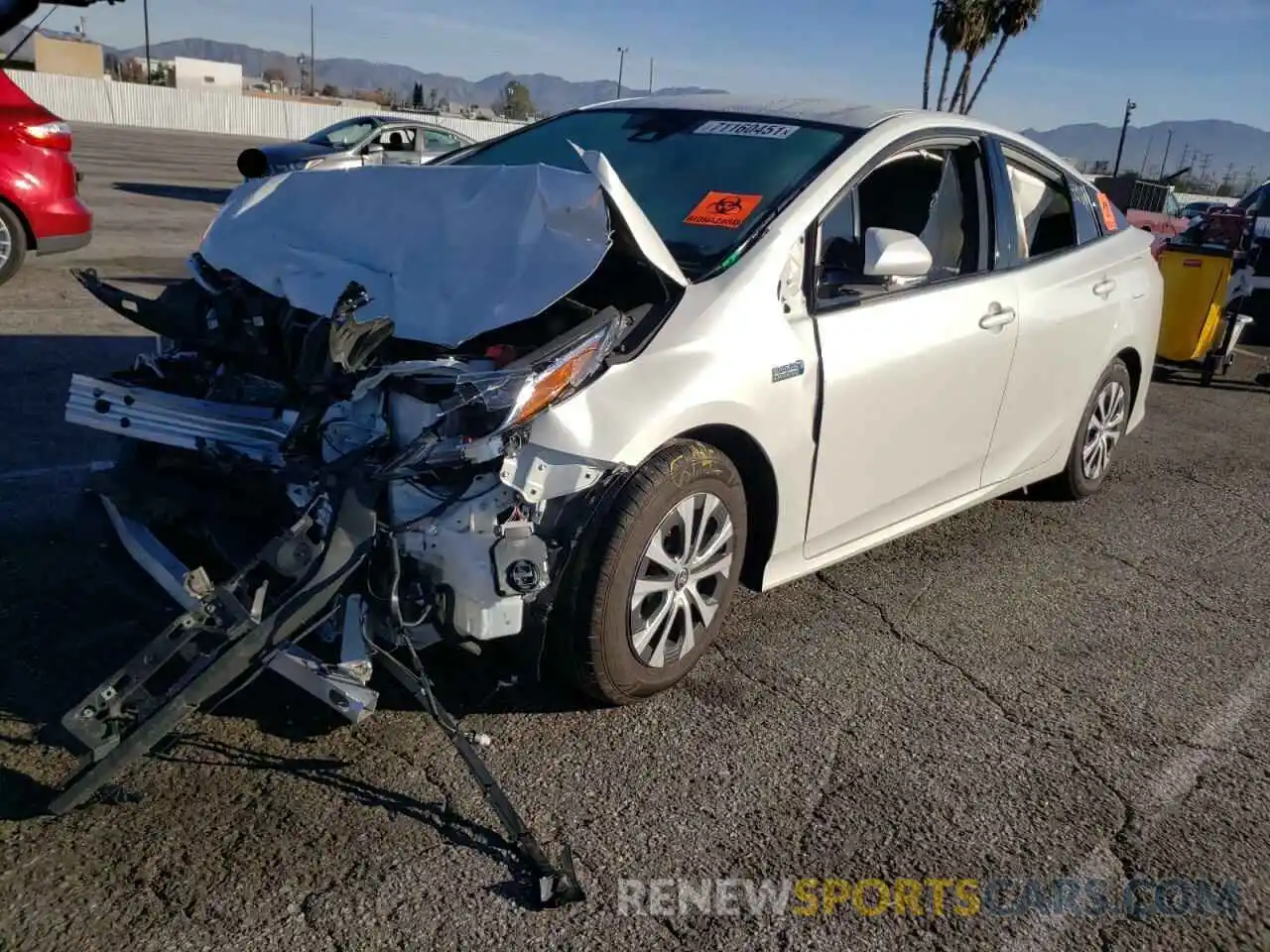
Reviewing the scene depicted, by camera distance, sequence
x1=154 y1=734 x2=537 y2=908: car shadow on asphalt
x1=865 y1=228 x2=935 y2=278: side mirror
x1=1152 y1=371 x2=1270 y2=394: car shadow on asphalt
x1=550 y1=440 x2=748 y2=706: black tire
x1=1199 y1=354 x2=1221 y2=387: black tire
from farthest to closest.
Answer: x1=1152 y1=371 x2=1270 y2=394: car shadow on asphalt
x1=1199 y1=354 x2=1221 y2=387: black tire
x1=865 y1=228 x2=935 y2=278: side mirror
x1=550 y1=440 x2=748 y2=706: black tire
x1=154 y1=734 x2=537 y2=908: car shadow on asphalt

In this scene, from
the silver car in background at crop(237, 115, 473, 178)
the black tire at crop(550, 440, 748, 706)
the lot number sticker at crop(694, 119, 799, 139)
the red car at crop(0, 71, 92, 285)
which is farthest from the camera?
the silver car in background at crop(237, 115, 473, 178)

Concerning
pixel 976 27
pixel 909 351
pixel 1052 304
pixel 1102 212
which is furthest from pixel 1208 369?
pixel 976 27

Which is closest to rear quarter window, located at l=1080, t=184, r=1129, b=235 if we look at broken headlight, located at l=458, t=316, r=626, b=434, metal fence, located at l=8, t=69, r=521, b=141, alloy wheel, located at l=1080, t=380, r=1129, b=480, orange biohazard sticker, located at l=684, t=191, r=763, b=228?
alloy wheel, located at l=1080, t=380, r=1129, b=480

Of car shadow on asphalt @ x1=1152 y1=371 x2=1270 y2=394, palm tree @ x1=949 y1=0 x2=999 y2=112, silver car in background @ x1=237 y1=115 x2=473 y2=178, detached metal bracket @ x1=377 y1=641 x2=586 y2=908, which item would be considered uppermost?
palm tree @ x1=949 y1=0 x2=999 y2=112

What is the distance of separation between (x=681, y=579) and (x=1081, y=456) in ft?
9.88

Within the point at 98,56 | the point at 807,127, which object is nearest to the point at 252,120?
the point at 98,56

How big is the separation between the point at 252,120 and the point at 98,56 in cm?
2475

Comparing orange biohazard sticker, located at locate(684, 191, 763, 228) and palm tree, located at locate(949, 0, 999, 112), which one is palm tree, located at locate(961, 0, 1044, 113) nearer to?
palm tree, located at locate(949, 0, 999, 112)

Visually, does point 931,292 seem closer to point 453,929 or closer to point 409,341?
point 409,341

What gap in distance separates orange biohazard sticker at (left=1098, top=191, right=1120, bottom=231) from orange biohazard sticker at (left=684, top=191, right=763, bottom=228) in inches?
100

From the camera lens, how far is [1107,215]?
547 centimetres

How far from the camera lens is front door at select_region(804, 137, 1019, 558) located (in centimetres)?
369

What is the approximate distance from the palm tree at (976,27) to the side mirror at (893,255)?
30.7 m

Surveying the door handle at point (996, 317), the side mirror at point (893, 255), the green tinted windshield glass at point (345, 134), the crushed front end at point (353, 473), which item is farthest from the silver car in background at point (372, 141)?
the crushed front end at point (353, 473)
